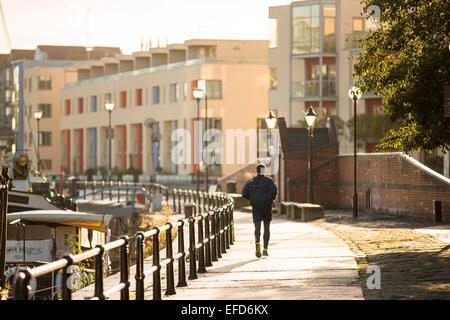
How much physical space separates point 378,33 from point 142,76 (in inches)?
3295

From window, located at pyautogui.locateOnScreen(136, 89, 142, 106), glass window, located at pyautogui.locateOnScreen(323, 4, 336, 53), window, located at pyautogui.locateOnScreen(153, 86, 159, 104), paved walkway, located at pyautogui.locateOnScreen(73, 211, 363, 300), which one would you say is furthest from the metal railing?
window, located at pyautogui.locateOnScreen(136, 89, 142, 106)

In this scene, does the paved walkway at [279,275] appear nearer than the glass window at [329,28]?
Yes

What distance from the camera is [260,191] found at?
1866 centimetres

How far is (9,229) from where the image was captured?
26.5 metres

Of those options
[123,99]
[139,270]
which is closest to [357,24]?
[123,99]

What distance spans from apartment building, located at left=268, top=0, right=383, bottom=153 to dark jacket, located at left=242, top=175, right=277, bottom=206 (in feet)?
169

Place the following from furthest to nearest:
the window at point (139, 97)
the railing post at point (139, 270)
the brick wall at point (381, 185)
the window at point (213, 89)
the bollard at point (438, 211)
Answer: the window at point (139, 97)
the window at point (213, 89)
the brick wall at point (381, 185)
the bollard at point (438, 211)
the railing post at point (139, 270)

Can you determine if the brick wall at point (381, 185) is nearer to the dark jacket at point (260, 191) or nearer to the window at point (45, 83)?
the dark jacket at point (260, 191)

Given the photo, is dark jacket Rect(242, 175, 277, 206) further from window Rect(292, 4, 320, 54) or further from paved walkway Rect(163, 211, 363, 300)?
window Rect(292, 4, 320, 54)

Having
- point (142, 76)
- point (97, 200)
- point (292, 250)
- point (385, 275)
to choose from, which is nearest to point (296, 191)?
point (97, 200)

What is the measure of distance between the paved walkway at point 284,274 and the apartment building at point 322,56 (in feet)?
162

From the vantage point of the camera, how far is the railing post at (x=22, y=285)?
714cm

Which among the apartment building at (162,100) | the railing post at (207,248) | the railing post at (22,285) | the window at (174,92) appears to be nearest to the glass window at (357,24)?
the apartment building at (162,100)
